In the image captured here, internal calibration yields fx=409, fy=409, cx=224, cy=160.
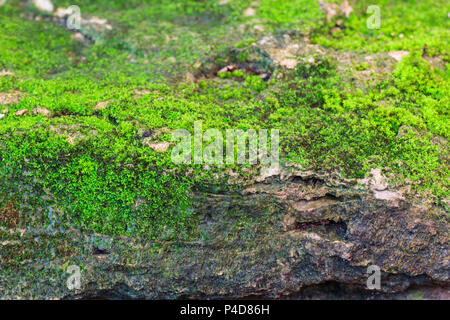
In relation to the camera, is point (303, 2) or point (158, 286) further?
point (303, 2)

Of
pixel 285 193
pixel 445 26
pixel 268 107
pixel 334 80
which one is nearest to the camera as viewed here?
pixel 285 193

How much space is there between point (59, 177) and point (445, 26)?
26.6 ft

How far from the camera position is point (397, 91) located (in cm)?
675

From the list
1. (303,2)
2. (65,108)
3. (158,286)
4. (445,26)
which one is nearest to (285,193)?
(158,286)

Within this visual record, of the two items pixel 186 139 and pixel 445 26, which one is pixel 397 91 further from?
pixel 186 139

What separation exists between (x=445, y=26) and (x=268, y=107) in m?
4.83

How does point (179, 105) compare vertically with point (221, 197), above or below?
→ above

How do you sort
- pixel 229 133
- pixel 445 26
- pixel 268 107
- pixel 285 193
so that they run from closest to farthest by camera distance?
pixel 285 193, pixel 229 133, pixel 268 107, pixel 445 26

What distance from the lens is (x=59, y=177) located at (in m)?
5.68

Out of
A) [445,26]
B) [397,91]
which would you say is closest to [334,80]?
[397,91]

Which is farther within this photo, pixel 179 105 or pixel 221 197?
pixel 179 105

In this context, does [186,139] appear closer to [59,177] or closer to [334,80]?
[59,177]
